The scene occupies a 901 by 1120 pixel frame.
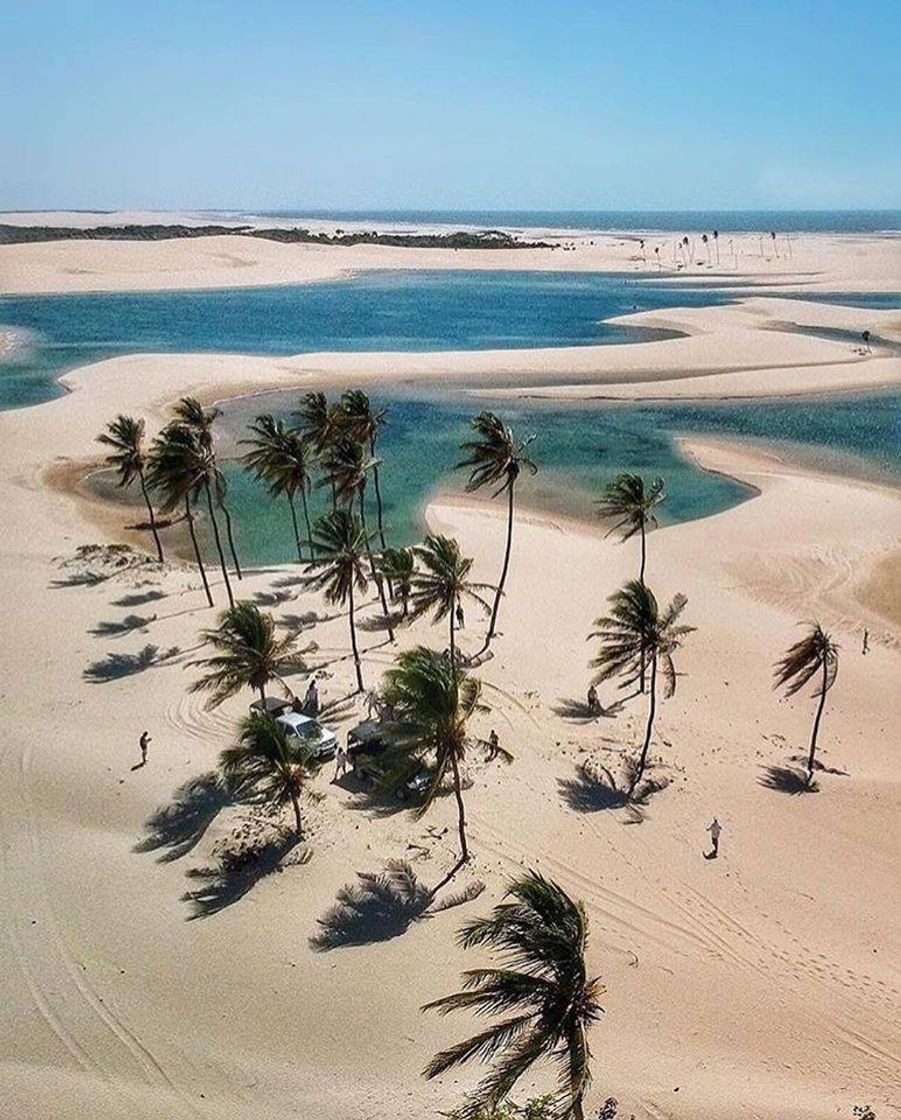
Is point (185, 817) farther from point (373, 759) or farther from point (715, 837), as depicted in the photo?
point (715, 837)

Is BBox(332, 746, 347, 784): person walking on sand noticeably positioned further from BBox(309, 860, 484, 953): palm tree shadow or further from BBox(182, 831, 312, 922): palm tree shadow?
BBox(309, 860, 484, 953): palm tree shadow

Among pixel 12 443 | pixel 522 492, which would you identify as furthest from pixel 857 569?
pixel 12 443

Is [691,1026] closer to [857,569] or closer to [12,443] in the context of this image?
[857,569]

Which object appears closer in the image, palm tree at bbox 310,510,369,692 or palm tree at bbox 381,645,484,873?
palm tree at bbox 381,645,484,873

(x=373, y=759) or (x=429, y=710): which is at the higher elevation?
(x=429, y=710)

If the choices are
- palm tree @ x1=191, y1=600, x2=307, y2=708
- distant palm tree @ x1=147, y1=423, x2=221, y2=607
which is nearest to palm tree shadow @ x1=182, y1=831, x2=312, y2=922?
palm tree @ x1=191, y1=600, x2=307, y2=708

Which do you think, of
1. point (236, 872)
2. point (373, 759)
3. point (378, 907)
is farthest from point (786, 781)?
point (236, 872)
